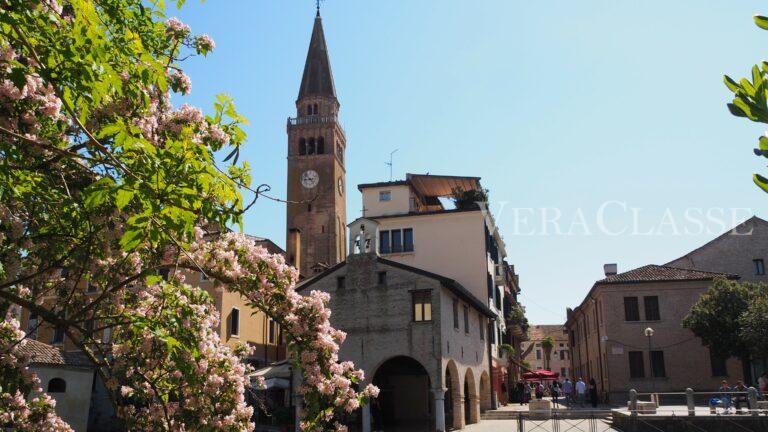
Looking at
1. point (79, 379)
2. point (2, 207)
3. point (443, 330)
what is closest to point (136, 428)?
point (2, 207)

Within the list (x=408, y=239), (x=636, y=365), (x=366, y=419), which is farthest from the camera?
(x=636, y=365)

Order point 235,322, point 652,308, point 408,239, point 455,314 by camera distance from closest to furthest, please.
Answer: point 455,314 → point 235,322 → point 408,239 → point 652,308

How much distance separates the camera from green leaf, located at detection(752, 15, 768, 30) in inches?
122

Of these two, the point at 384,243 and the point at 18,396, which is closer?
the point at 18,396

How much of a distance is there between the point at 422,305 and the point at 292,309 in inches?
782

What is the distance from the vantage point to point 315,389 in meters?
9.05

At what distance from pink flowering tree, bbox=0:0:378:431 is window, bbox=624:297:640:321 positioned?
34.4 meters

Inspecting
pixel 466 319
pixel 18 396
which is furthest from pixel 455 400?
pixel 18 396

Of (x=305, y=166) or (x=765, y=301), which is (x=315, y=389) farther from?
(x=305, y=166)

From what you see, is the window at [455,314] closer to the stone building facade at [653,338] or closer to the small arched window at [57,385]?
the stone building facade at [653,338]

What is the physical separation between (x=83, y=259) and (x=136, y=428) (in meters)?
2.49

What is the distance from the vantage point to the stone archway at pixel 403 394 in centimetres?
3198

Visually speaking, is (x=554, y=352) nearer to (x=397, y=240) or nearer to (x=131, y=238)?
(x=397, y=240)

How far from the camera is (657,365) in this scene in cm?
3897
